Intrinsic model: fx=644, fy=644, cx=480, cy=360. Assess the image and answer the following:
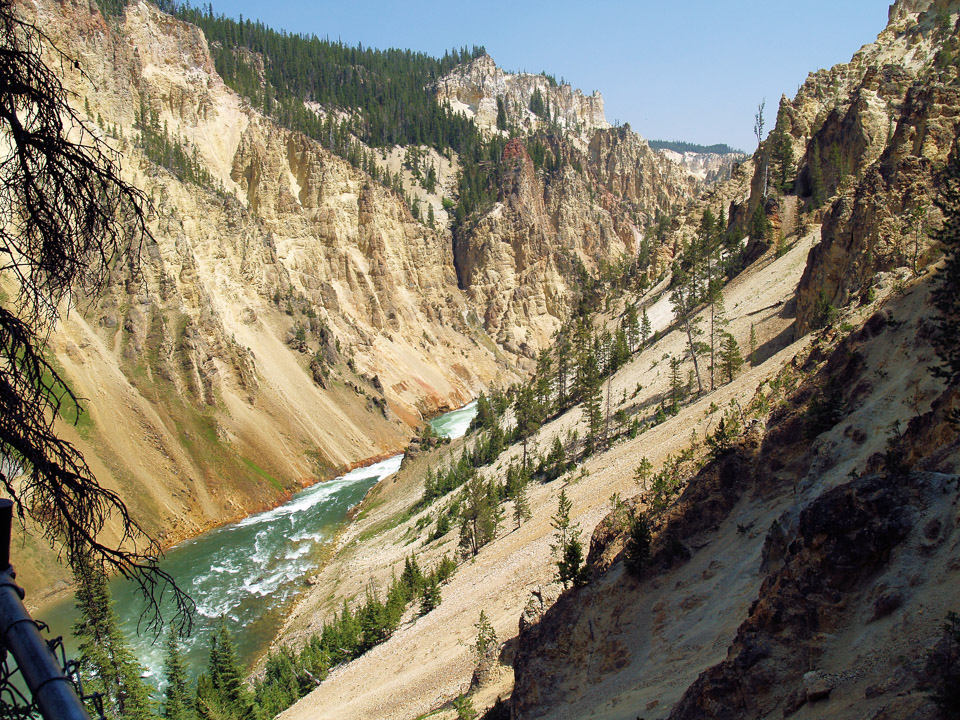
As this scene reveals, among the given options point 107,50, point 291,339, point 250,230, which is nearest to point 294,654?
point 291,339

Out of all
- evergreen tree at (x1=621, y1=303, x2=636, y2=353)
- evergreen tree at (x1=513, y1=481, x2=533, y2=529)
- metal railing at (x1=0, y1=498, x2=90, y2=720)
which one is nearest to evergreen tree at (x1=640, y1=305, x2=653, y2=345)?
evergreen tree at (x1=621, y1=303, x2=636, y2=353)

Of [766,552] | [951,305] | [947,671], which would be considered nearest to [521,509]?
[766,552]

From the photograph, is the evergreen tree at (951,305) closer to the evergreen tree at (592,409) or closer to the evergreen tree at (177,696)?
the evergreen tree at (177,696)

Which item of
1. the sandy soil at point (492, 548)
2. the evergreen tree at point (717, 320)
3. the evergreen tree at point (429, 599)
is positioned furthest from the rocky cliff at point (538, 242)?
the evergreen tree at point (429, 599)

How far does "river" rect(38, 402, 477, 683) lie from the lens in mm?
31203

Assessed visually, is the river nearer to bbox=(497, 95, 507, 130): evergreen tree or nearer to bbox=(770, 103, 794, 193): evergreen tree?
bbox=(770, 103, 794, 193): evergreen tree

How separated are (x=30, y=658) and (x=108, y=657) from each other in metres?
25.0

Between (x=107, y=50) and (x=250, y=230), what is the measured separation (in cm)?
2937

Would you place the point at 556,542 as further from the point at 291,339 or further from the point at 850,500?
the point at 291,339

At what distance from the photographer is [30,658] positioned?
255 cm

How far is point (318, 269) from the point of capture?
3509 inches

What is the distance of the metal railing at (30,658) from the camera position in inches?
95.7

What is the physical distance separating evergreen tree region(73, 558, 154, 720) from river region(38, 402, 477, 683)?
1.37 m

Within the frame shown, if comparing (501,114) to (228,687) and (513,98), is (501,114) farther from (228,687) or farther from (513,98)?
(228,687)
